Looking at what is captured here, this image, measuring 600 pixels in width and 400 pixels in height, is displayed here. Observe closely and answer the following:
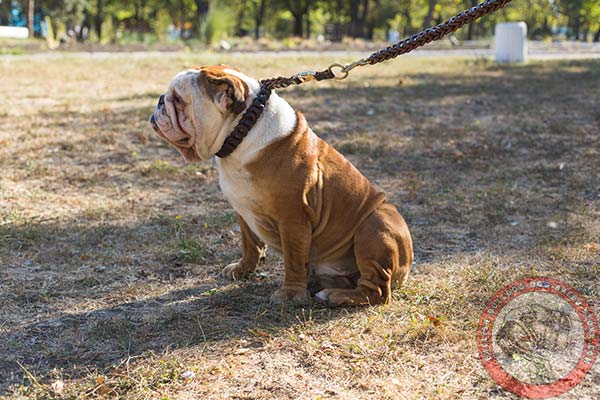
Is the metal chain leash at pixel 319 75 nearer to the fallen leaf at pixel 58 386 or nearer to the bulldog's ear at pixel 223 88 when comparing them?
the bulldog's ear at pixel 223 88

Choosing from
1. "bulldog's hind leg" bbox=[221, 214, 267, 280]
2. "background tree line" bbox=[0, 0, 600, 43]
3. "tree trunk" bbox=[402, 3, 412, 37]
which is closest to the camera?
"bulldog's hind leg" bbox=[221, 214, 267, 280]

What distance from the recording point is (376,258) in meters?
3.96

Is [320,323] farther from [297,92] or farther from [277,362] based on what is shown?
[297,92]

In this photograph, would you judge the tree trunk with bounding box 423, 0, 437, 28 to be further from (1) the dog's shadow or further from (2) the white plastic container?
(1) the dog's shadow

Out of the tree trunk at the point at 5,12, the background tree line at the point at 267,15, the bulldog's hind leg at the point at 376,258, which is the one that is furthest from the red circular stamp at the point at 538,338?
the tree trunk at the point at 5,12

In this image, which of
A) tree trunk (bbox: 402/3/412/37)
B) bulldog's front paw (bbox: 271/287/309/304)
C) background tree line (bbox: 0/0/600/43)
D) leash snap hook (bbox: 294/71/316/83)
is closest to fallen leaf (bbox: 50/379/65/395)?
bulldog's front paw (bbox: 271/287/309/304)

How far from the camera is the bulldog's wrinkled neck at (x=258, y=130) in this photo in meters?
3.78

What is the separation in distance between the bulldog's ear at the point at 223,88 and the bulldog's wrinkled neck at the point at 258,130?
0.09 metres

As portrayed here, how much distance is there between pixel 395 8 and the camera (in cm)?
4753

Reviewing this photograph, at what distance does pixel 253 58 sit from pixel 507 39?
6.67 m

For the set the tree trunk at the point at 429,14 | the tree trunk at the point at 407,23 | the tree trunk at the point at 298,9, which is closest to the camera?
the tree trunk at the point at 429,14

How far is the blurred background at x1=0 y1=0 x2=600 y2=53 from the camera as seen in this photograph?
23406 millimetres

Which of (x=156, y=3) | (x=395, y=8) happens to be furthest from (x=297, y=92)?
(x=395, y=8)

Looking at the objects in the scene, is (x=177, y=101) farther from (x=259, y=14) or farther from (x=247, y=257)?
(x=259, y=14)
